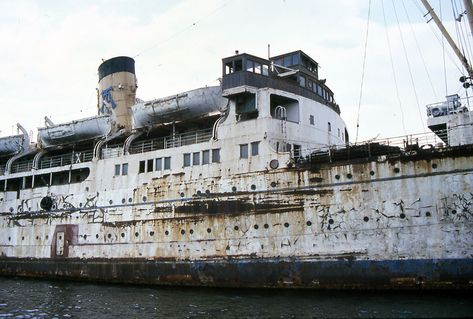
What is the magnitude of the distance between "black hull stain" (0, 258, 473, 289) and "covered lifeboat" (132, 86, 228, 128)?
801cm

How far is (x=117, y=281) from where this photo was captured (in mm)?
23672

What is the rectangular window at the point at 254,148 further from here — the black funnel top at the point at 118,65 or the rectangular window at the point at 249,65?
the black funnel top at the point at 118,65

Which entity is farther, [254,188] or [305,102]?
[305,102]

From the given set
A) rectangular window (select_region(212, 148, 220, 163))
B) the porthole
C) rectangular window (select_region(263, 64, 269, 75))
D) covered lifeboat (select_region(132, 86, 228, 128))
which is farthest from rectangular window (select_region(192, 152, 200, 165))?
rectangular window (select_region(263, 64, 269, 75))

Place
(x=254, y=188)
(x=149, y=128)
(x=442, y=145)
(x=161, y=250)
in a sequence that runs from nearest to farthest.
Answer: (x=442, y=145)
(x=254, y=188)
(x=161, y=250)
(x=149, y=128)

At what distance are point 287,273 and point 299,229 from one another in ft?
6.36

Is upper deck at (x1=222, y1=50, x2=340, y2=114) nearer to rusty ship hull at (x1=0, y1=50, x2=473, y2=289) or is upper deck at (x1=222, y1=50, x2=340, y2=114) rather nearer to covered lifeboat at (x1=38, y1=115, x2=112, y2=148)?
rusty ship hull at (x1=0, y1=50, x2=473, y2=289)

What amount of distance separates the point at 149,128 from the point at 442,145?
15913 millimetres

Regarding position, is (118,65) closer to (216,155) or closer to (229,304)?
(216,155)

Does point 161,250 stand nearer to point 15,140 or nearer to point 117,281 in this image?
point 117,281

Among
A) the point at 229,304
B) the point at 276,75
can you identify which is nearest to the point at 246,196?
the point at 229,304

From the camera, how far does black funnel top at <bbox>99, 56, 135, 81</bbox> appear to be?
3088 centimetres

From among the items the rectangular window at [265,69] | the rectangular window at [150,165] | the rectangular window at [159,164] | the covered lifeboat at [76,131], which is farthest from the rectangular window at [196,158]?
the covered lifeboat at [76,131]

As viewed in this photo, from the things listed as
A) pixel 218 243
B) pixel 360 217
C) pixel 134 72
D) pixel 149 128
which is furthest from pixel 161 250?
pixel 134 72
